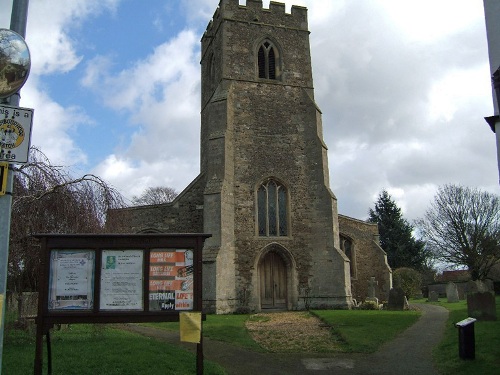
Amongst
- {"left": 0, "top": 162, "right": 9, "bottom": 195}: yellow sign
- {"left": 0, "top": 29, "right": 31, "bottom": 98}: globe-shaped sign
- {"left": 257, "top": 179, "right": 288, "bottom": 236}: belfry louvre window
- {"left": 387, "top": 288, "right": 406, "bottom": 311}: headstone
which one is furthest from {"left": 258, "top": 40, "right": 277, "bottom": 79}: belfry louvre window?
{"left": 0, "top": 162, "right": 9, "bottom": 195}: yellow sign

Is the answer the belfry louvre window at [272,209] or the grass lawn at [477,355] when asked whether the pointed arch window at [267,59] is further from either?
the grass lawn at [477,355]

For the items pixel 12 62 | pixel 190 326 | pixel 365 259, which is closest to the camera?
pixel 12 62

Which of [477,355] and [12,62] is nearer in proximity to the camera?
[12,62]

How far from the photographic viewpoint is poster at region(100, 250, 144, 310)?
742cm

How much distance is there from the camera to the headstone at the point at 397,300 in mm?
20350

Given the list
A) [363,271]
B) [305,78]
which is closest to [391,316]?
[363,271]

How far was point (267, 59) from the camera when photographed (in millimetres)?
24562

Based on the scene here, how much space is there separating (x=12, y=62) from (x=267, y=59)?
2066 centimetres

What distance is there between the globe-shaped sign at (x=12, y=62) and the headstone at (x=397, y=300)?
60.8ft

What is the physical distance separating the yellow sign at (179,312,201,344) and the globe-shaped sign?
399 cm

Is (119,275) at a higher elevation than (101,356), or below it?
higher

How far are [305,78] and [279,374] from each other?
1863cm

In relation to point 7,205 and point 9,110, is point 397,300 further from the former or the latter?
point 9,110

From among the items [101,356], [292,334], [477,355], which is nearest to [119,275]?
[101,356]
